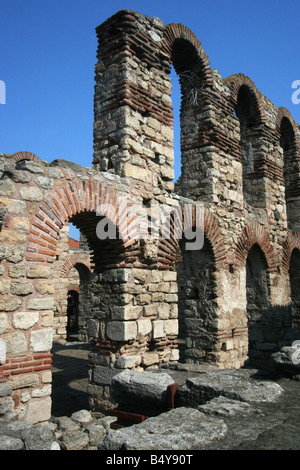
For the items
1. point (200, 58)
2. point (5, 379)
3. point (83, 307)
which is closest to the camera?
point (5, 379)

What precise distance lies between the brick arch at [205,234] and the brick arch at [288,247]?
2.99m

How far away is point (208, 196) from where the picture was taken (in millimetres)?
7285

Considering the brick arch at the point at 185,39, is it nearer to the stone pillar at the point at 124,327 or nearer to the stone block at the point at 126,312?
the stone pillar at the point at 124,327

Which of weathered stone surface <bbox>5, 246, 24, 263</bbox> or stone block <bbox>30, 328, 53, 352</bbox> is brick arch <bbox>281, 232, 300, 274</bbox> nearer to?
stone block <bbox>30, 328, 53, 352</bbox>

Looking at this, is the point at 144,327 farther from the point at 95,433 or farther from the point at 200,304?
the point at 200,304

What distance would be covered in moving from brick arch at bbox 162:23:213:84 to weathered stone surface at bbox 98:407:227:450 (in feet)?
19.2

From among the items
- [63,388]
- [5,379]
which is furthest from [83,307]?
[5,379]

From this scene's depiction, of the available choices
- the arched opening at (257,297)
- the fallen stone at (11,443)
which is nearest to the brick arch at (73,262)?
the arched opening at (257,297)

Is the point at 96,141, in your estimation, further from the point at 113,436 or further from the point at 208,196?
the point at 113,436

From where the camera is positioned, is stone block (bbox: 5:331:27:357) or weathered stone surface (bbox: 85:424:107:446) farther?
weathered stone surface (bbox: 85:424:107:446)

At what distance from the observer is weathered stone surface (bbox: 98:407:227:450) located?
2.27 meters

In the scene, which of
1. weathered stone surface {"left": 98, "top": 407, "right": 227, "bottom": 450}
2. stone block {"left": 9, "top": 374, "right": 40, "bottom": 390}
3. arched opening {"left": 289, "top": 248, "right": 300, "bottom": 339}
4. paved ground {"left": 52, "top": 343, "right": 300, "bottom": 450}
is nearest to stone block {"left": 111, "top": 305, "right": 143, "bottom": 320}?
paved ground {"left": 52, "top": 343, "right": 300, "bottom": 450}

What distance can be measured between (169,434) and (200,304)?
4709 mm
